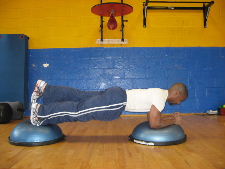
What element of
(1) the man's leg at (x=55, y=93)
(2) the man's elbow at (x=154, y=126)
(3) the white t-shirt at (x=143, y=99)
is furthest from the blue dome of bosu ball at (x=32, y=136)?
(2) the man's elbow at (x=154, y=126)

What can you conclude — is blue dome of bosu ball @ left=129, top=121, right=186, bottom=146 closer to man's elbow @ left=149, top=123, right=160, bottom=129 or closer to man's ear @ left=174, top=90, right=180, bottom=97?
man's elbow @ left=149, top=123, right=160, bottom=129

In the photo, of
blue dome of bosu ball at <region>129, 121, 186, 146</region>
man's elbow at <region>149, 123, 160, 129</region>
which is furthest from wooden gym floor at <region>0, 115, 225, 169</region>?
man's elbow at <region>149, 123, 160, 129</region>

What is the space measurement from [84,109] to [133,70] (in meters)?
2.96

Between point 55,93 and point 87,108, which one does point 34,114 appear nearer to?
point 55,93

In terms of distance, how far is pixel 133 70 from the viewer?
5.47m

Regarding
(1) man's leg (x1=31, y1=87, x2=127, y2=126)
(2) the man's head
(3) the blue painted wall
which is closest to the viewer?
(1) man's leg (x1=31, y1=87, x2=127, y2=126)

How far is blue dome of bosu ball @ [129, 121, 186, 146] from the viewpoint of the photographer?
2.73 meters

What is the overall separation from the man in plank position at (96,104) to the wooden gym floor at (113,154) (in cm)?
31

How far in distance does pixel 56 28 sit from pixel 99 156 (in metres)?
3.90

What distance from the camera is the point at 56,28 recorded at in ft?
18.3

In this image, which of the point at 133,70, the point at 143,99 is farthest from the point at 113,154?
the point at 133,70

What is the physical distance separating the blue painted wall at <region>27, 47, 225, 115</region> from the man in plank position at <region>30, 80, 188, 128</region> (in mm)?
2594

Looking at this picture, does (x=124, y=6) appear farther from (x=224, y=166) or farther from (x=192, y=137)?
(x=224, y=166)

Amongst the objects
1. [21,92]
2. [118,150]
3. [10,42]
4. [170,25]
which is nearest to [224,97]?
[170,25]
